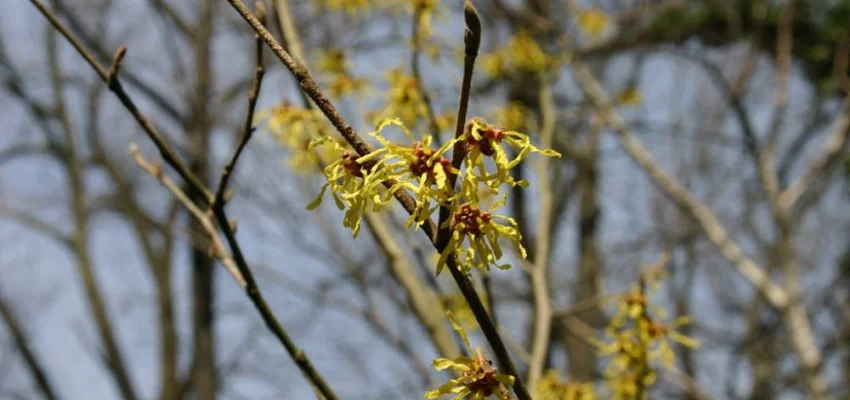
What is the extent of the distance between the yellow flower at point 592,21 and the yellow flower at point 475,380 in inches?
147

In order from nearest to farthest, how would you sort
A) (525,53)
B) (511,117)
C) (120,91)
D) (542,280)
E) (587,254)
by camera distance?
(120,91), (542,280), (511,117), (525,53), (587,254)

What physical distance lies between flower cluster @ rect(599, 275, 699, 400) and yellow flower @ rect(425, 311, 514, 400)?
0.72 m

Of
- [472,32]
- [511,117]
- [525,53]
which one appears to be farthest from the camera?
[525,53]

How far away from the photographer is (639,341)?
168 centimetres

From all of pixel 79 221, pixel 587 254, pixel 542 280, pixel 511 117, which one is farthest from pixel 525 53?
pixel 79 221

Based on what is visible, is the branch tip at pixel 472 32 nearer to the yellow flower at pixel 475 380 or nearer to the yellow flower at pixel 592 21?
the yellow flower at pixel 475 380

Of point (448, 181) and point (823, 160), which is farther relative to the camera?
point (823, 160)

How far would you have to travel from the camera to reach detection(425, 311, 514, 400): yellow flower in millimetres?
958

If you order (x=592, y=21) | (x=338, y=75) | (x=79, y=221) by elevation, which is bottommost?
(x=338, y=75)

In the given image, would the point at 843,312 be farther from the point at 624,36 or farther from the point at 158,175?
the point at 158,175

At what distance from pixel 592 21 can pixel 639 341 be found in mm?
3070

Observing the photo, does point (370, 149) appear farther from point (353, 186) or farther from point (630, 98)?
point (630, 98)

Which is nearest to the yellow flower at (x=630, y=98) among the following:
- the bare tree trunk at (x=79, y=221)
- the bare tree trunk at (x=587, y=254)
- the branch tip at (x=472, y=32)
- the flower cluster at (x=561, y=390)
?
the flower cluster at (x=561, y=390)

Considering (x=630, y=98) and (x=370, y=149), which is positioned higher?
(x=630, y=98)
